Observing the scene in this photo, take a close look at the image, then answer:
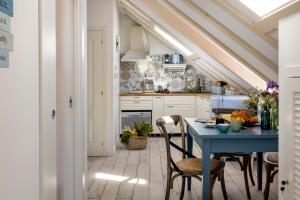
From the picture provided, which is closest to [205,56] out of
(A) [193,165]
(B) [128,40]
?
(B) [128,40]

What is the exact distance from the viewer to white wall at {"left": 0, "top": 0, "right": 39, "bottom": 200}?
1.19m

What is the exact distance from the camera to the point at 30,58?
58.6 inches

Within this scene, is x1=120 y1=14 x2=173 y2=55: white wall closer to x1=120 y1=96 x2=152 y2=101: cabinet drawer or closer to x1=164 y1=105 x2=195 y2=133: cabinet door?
x1=120 y1=96 x2=152 y2=101: cabinet drawer

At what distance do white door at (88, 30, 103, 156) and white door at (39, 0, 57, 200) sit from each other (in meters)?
3.35

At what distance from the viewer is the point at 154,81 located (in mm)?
7957

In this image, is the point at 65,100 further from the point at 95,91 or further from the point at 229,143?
the point at 95,91

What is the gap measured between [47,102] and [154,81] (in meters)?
6.23

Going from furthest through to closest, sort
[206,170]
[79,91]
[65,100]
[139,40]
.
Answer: [139,40]
[79,91]
[65,100]
[206,170]

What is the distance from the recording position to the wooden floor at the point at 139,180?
3473 millimetres

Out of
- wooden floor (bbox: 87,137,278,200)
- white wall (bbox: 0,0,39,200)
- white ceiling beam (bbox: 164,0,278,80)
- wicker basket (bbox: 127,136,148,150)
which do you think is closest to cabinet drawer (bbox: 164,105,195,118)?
wicker basket (bbox: 127,136,148,150)

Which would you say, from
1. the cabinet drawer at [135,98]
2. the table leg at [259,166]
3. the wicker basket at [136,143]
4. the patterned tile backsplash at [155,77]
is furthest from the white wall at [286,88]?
the patterned tile backsplash at [155,77]

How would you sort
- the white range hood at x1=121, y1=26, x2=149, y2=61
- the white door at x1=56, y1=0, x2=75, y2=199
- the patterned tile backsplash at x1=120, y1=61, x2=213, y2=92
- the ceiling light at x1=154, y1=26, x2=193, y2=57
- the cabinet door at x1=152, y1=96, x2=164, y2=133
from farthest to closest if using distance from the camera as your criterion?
the patterned tile backsplash at x1=120, y1=61, x2=213, y2=92
the white range hood at x1=121, y1=26, x2=149, y2=61
the cabinet door at x1=152, y1=96, x2=164, y2=133
the ceiling light at x1=154, y1=26, x2=193, y2=57
the white door at x1=56, y1=0, x2=75, y2=199

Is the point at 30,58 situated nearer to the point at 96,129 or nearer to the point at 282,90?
the point at 282,90

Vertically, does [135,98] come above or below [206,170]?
above
